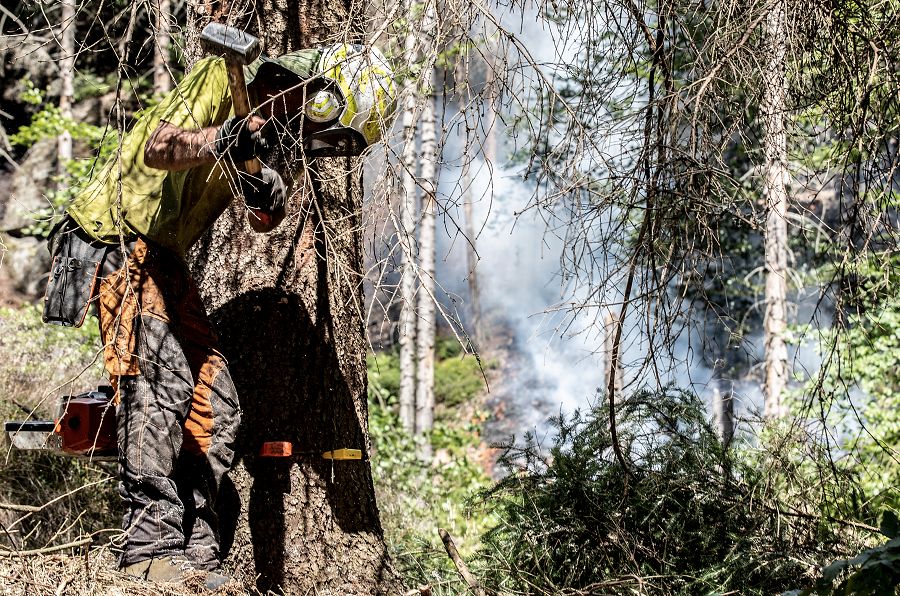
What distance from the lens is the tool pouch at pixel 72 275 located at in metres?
3.26

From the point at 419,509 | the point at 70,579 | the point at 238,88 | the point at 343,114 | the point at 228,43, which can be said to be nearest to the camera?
the point at 70,579

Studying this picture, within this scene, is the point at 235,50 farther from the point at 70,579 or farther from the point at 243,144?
the point at 70,579

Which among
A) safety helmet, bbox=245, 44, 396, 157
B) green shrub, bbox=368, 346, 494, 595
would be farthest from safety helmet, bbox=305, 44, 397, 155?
green shrub, bbox=368, 346, 494, 595

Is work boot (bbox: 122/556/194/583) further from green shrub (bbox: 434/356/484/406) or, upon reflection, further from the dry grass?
green shrub (bbox: 434/356/484/406)

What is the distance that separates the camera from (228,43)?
9.06 feet

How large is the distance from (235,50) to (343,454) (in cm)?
175

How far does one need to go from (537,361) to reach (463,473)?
1486 cm

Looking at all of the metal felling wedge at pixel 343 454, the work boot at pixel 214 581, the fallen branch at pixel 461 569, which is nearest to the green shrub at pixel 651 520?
the fallen branch at pixel 461 569

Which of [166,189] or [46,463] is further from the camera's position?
[46,463]

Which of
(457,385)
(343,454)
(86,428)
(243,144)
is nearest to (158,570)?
(86,428)

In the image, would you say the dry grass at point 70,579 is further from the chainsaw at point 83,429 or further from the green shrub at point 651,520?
the green shrub at point 651,520

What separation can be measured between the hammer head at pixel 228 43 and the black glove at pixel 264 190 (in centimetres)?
41

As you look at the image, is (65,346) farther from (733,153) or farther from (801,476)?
(733,153)

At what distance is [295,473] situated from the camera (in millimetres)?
3582
